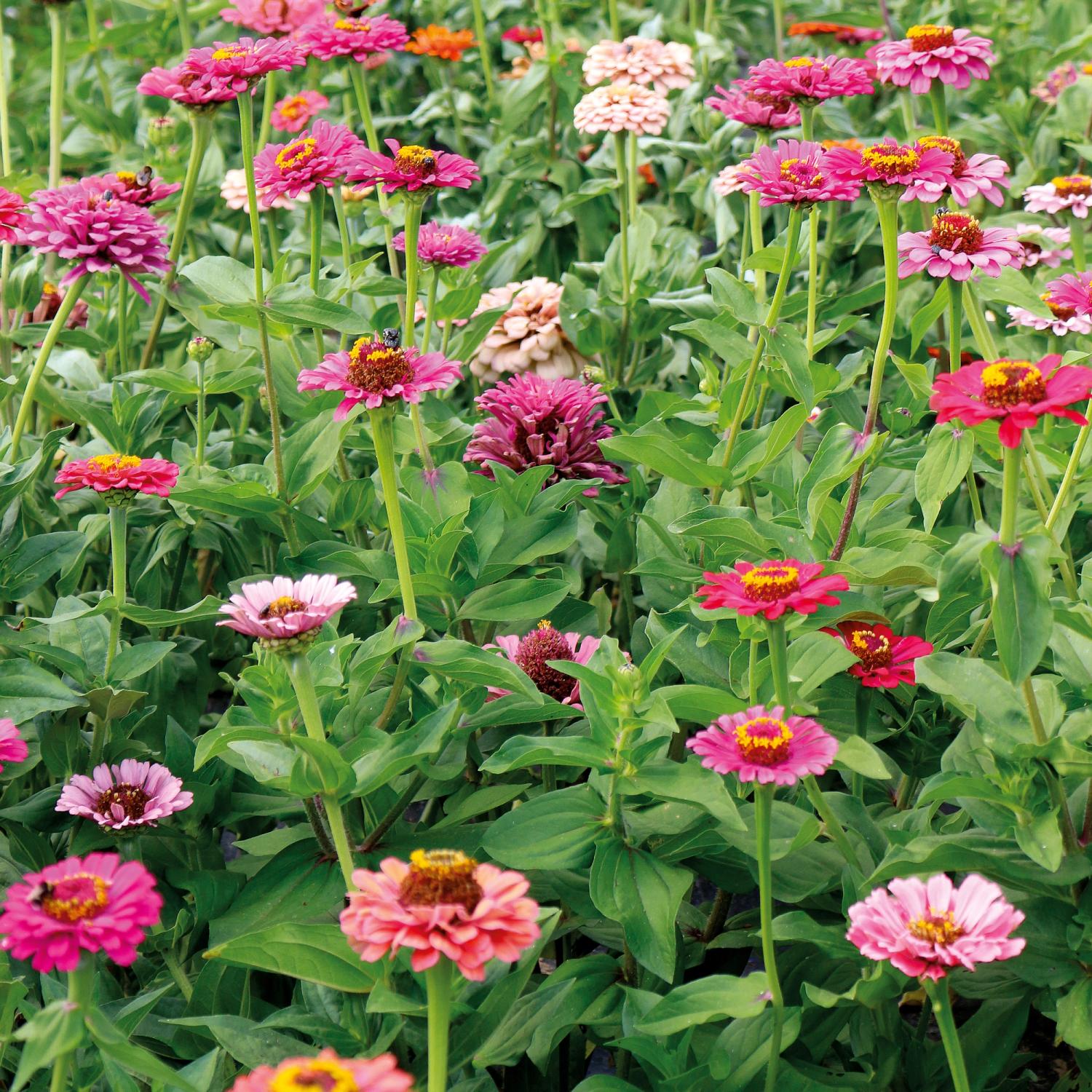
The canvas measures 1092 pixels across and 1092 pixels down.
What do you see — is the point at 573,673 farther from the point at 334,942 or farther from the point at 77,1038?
the point at 77,1038

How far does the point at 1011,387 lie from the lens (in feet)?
3.14

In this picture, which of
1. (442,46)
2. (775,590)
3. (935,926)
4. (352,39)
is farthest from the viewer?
(442,46)

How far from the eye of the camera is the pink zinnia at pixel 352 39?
179 cm

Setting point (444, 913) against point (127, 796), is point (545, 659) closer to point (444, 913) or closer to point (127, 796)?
point (127, 796)

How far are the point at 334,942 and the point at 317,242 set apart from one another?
87 centimetres

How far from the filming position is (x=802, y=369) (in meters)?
1.35

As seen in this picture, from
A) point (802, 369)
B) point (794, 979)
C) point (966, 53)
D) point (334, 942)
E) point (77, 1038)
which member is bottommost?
point (794, 979)

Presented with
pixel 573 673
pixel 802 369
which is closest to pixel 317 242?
pixel 802 369

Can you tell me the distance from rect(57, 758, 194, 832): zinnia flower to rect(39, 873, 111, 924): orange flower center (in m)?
0.36

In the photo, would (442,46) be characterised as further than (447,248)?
Yes

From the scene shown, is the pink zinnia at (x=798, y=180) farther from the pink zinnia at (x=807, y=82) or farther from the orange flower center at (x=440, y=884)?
the orange flower center at (x=440, y=884)

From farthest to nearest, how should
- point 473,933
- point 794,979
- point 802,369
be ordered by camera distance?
point 802,369, point 794,979, point 473,933

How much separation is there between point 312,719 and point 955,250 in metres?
0.75

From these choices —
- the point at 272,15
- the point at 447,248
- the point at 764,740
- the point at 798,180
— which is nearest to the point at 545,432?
the point at 447,248
